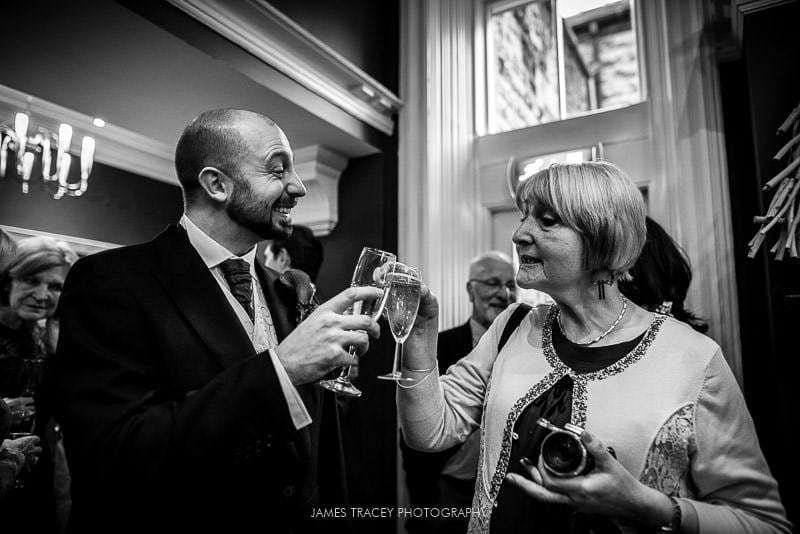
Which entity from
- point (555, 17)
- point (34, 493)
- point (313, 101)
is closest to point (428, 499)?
point (34, 493)

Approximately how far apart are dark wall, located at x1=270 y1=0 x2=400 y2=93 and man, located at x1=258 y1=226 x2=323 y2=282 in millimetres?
1117

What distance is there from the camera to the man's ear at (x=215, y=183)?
1330 millimetres

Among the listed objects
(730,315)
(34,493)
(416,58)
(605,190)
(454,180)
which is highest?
(416,58)

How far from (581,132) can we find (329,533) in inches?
111

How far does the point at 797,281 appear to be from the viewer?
7.23 ft

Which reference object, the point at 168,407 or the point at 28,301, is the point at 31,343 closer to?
the point at 28,301

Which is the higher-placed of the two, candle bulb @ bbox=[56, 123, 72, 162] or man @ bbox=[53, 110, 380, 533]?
candle bulb @ bbox=[56, 123, 72, 162]

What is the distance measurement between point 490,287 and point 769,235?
123cm

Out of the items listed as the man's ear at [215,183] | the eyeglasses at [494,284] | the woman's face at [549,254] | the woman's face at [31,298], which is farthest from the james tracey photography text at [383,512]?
the woman's face at [31,298]

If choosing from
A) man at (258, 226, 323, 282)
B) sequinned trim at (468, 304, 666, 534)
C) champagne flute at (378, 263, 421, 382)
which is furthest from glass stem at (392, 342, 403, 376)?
man at (258, 226, 323, 282)

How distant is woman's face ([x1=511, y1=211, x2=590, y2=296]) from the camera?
4.25 feet

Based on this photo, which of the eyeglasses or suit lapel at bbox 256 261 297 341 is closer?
suit lapel at bbox 256 261 297 341

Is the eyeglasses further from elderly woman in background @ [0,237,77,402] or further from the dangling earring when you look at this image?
elderly woman in background @ [0,237,77,402]

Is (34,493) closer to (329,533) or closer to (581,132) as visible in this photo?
(329,533)
